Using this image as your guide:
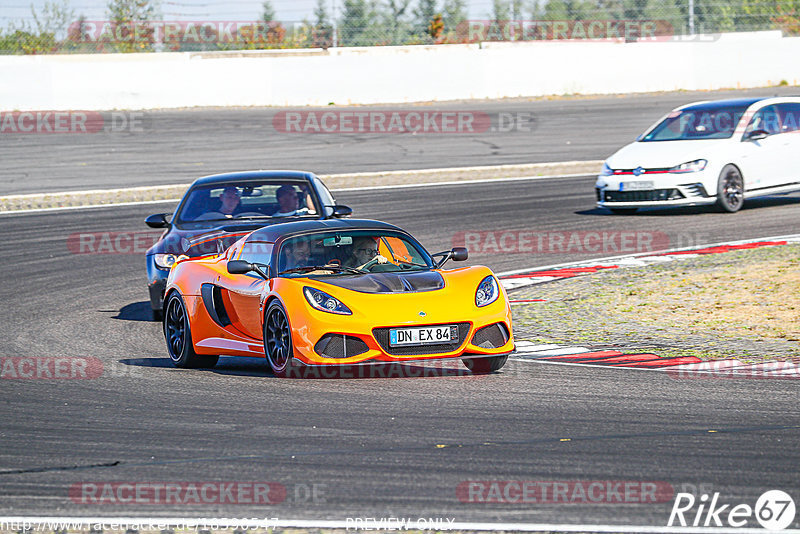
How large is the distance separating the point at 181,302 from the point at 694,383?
4387mm

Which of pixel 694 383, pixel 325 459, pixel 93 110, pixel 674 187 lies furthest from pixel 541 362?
pixel 93 110

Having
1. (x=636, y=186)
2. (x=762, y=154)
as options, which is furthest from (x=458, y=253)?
(x=762, y=154)

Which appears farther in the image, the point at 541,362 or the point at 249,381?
the point at 541,362

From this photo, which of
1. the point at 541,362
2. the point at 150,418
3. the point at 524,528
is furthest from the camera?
the point at 541,362

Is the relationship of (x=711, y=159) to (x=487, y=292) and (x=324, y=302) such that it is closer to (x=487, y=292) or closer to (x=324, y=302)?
(x=487, y=292)

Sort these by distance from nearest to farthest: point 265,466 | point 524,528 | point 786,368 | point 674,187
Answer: point 524,528 < point 265,466 < point 786,368 < point 674,187

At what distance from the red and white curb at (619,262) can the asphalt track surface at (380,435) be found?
4856 mm

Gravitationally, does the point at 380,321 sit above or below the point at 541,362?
above

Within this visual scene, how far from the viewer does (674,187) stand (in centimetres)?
1805

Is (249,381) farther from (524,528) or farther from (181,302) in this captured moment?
(524,528)
